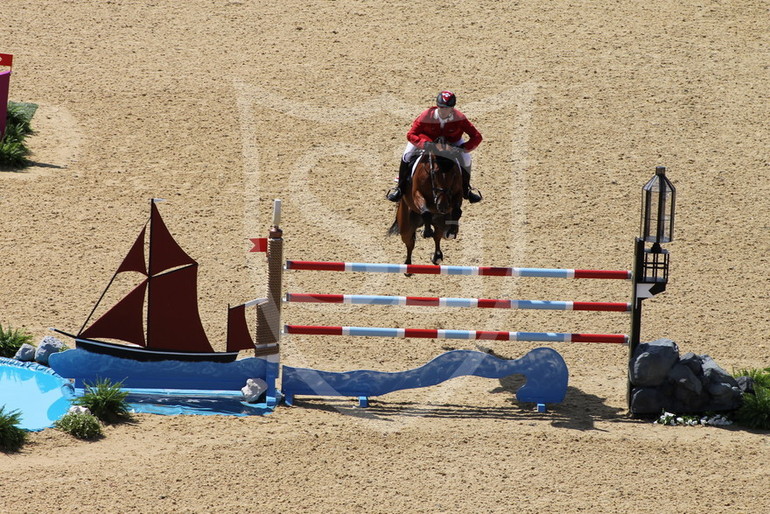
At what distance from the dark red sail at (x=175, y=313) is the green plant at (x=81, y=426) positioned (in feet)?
3.95

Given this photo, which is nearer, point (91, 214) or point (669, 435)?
point (669, 435)

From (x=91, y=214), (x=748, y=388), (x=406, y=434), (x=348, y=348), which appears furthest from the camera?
(x=91, y=214)

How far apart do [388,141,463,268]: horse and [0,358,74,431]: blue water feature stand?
440 centimetres

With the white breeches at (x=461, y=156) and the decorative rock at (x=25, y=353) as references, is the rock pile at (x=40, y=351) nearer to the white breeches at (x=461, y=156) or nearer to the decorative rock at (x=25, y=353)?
the decorative rock at (x=25, y=353)

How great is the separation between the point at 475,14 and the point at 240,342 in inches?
542

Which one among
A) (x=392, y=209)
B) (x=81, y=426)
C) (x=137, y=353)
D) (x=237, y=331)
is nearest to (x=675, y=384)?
(x=237, y=331)

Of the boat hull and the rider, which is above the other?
the rider

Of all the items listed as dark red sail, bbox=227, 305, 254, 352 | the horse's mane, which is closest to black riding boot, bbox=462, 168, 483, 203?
the horse's mane

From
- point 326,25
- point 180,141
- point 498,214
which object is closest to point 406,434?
point 498,214

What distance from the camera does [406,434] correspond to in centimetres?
1027

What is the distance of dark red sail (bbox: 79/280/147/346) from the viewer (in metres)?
10.8

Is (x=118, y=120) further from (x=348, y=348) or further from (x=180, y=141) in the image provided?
(x=348, y=348)

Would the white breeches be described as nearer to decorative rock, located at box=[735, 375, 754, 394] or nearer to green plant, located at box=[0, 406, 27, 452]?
decorative rock, located at box=[735, 375, 754, 394]

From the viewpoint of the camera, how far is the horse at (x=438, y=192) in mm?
11828
